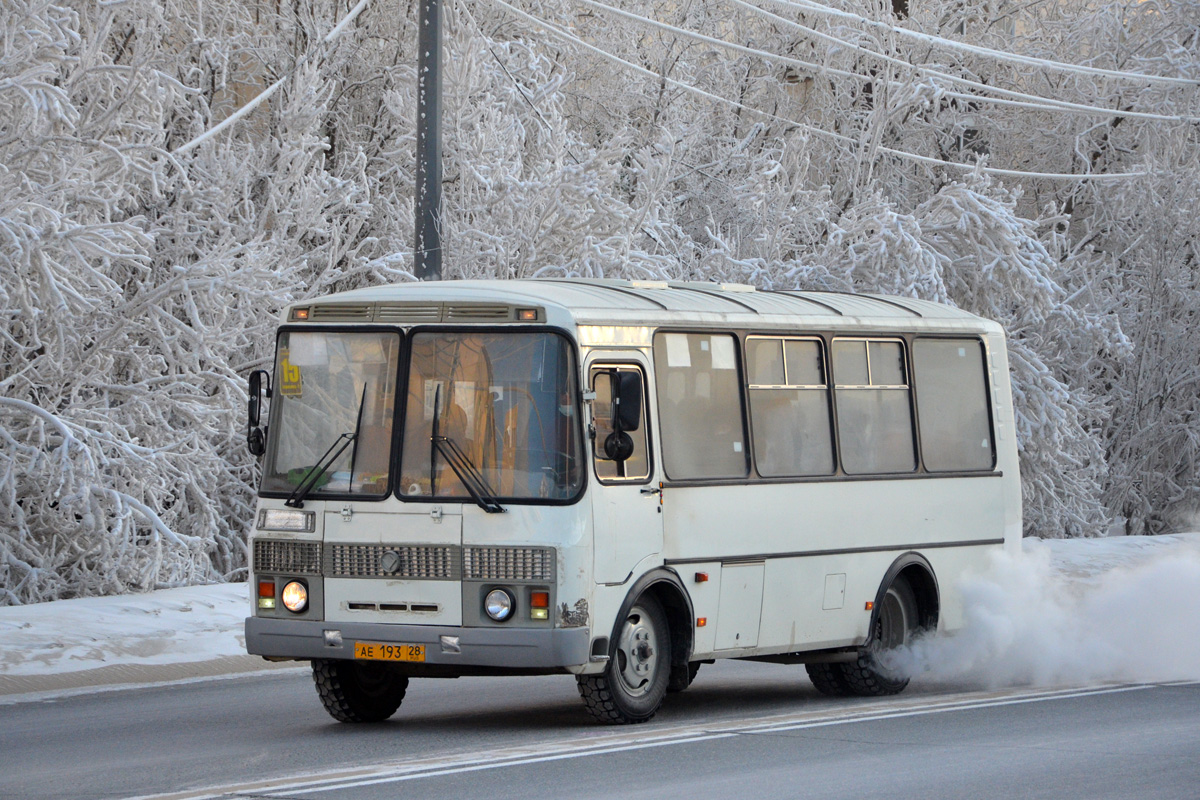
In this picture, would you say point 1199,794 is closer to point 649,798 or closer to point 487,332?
point 649,798

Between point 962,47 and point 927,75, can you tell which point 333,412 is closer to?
point 962,47

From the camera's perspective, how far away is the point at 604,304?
1040 centimetres

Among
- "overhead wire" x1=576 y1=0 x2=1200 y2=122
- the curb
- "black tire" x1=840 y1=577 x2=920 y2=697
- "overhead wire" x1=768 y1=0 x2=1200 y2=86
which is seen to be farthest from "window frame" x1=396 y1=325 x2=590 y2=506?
"overhead wire" x1=576 y1=0 x2=1200 y2=122

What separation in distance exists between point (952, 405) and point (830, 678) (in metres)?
2.23

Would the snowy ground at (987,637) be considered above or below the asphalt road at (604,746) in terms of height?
above

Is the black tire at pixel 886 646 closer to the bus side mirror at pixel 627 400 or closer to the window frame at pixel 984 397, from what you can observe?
the window frame at pixel 984 397

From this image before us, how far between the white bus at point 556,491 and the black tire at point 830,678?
1.49ft

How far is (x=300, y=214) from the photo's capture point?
20344 millimetres

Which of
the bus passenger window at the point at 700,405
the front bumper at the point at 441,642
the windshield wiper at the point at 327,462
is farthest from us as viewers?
the bus passenger window at the point at 700,405

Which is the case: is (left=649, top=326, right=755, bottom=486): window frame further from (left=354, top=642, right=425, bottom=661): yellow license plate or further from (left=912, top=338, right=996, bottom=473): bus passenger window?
(left=912, top=338, right=996, bottom=473): bus passenger window

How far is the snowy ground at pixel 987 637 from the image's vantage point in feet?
42.7

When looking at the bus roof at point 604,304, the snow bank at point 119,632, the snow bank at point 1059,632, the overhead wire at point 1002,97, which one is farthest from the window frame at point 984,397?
the overhead wire at point 1002,97

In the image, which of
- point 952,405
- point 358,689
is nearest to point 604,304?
point 358,689

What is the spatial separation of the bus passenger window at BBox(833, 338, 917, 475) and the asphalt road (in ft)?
5.39
